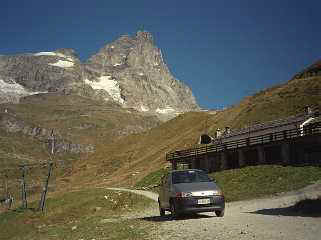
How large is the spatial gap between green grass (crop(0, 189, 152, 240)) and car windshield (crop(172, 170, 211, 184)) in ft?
9.02

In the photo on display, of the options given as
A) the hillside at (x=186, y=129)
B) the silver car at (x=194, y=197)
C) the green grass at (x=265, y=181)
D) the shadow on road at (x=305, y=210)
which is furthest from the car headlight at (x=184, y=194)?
the hillside at (x=186, y=129)

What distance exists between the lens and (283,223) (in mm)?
14430

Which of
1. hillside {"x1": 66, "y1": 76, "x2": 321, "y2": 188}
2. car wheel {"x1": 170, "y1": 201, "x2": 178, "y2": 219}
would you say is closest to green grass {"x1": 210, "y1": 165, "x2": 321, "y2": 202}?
car wheel {"x1": 170, "y1": 201, "x2": 178, "y2": 219}

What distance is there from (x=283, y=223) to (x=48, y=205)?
24.3m

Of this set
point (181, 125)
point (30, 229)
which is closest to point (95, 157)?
point (181, 125)

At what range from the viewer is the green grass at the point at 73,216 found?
20.3 m

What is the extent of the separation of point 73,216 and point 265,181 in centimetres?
1341

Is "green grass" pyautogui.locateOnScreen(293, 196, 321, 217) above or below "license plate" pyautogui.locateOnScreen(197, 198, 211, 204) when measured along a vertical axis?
below

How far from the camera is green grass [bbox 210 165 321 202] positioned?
29.4 m

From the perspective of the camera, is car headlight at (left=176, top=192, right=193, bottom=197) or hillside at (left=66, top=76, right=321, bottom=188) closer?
car headlight at (left=176, top=192, right=193, bottom=197)

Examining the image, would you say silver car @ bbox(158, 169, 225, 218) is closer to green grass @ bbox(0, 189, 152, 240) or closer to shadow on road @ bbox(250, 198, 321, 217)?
green grass @ bbox(0, 189, 152, 240)

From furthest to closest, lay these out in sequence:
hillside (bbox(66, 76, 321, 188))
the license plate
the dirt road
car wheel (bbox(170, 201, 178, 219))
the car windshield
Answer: hillside (bbox(66, 76, 321, 188)), the car windshield, car wheel (bbox(170, 201, 178, 219)), the license plate, the dirt road

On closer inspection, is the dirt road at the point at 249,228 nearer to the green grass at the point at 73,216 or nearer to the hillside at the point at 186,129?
the green grass at the point at 73,216

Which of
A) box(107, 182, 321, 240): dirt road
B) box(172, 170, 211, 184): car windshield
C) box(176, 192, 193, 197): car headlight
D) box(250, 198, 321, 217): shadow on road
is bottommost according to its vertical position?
box(107, 182, 321, 240): dirt road
